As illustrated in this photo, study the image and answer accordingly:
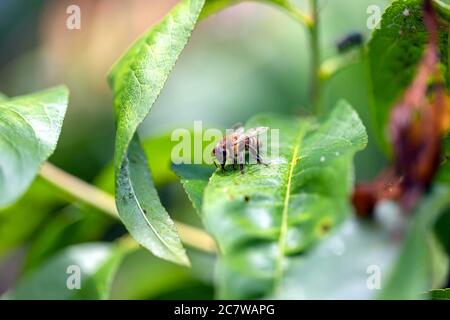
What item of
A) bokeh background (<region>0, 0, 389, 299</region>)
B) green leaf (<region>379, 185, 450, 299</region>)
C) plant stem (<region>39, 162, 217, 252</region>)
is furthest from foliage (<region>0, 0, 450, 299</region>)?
bokeh background (<region>0, 0, 389, 299</region>)

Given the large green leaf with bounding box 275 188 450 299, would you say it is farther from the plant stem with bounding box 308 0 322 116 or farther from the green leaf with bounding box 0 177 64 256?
the green leaf with bounding box 0 177 64 256

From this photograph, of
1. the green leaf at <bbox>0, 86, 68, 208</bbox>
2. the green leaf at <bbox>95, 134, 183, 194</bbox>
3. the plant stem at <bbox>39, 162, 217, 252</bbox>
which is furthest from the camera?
the green leaf at <bbox>95, 134, 183, 194</bbox>

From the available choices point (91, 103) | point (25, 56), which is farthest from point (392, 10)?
point (25, 56)

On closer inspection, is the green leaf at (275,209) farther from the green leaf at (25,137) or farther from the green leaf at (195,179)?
the green leaf at (25,137)

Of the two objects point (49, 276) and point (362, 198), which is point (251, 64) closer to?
point (49, 276)

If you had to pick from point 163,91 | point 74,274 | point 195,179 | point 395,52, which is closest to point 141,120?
point 195,179

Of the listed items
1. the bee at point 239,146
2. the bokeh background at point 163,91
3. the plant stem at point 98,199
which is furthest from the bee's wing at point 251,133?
the bokeh background at point 163,91

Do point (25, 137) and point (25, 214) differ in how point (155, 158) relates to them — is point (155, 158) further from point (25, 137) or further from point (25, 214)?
point (25, 137)
